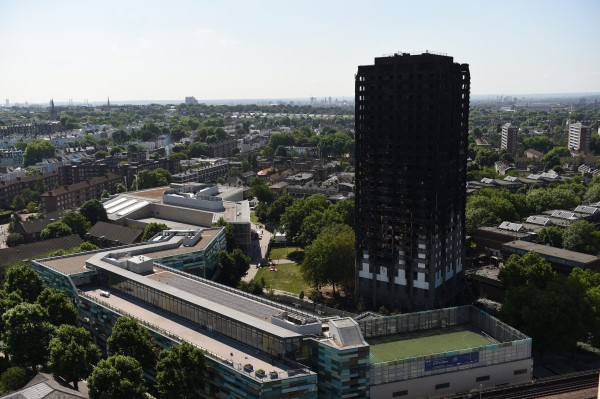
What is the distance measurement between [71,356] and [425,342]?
114 ft

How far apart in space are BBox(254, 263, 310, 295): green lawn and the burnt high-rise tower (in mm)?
12188

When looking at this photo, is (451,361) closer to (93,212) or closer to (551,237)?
(551,237)

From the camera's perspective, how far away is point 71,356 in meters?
51.2

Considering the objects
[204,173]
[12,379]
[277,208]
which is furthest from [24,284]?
[204,173]

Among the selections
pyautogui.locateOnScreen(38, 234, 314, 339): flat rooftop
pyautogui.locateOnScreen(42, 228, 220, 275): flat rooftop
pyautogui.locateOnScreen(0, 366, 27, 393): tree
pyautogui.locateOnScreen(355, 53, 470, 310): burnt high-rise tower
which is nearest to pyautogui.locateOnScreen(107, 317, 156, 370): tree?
pyautogui.locateOnScreen(38, 234, 314, 339): flat rooftop

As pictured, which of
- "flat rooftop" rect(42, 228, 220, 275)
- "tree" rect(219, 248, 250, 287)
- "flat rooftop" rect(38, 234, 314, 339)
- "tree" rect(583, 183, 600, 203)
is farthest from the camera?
"tree" rect(583, 183, 600, 203)

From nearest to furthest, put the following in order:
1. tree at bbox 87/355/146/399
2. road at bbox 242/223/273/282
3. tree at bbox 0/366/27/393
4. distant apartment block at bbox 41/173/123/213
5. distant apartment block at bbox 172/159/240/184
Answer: tree at bbox 87/355/146/399 < tree at bbox 0/366/27/393 < road at bbox 242/223/273/282 < distant apartment block at bbox 41/173/123/213 < distant apartment block at bbox 172/159/240/184

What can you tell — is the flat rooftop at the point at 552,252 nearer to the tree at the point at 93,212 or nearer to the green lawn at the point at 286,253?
the green lawn at the point at 286,253

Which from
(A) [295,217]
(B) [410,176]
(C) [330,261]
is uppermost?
(B) [410,176]

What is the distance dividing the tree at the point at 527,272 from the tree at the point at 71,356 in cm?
4961

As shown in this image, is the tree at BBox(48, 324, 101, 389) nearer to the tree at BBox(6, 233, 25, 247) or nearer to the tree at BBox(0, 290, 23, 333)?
the tree at BBox(0, 290, 23, 333)

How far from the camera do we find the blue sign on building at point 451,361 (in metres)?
52.3

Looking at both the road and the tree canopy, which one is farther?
the road

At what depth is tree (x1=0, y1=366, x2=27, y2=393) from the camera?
50719mm
